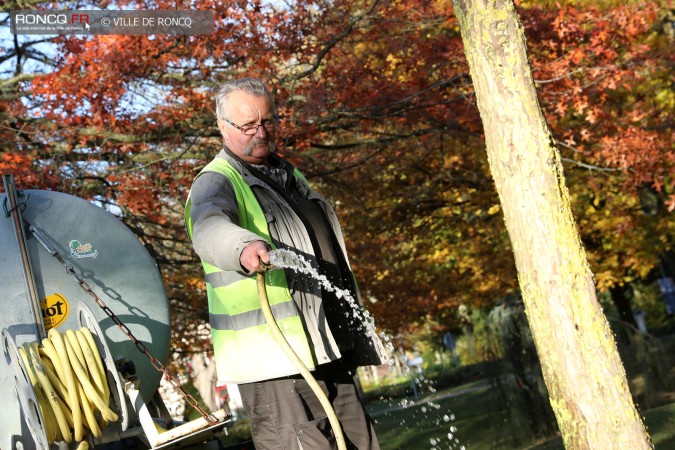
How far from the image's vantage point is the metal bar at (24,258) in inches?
170

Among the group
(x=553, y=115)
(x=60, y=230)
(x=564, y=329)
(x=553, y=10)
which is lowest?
(x=564, y=329)

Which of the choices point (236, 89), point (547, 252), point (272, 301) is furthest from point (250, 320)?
point (547, 252)

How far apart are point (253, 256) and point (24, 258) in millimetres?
1877

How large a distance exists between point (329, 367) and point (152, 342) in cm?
141

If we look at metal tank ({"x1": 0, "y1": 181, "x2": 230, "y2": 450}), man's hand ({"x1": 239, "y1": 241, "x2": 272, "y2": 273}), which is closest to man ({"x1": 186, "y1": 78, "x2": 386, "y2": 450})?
man's hand ({"x1": 239, "y1": 241, "x2": 272, "y2": 273})

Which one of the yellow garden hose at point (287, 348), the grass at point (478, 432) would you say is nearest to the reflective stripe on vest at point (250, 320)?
the yellow garden hose at point (287, 348)

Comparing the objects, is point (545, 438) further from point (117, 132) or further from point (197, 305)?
point (117, 132)

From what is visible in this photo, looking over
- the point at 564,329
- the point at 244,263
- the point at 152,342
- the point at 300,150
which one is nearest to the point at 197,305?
the point at 300,150

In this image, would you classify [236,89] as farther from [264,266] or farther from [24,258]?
[24,258]

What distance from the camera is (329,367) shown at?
11.8 ft

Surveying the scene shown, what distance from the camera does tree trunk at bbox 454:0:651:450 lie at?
14.7 feet

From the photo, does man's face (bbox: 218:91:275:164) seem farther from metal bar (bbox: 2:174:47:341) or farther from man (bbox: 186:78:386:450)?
metal bar (bbox: 2:174:47:341)

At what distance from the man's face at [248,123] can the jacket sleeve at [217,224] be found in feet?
0.70

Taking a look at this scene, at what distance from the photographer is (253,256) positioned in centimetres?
297
